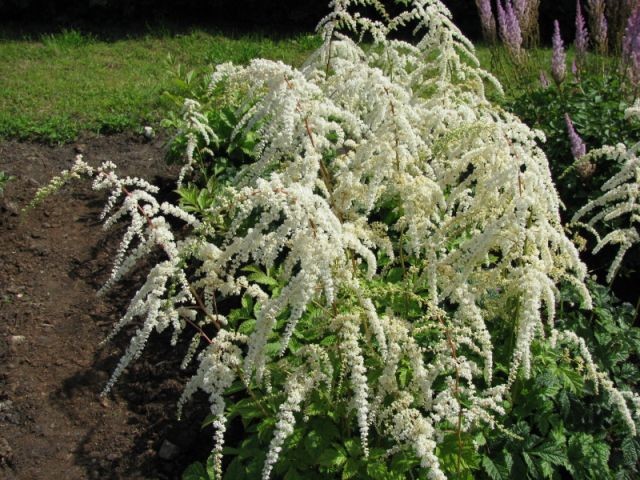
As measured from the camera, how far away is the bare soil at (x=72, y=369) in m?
4.12

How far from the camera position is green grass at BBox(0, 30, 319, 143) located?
7.58 metres

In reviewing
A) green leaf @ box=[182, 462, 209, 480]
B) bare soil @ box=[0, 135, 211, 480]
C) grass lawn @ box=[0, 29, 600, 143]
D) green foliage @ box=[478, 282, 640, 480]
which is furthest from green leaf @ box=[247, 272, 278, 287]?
grass lawn @ box=[0, 29, 600, 143]

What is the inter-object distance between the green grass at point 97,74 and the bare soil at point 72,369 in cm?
144

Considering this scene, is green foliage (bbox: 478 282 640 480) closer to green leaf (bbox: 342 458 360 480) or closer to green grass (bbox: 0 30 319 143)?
green leaf (bbox: 342 458 360 480)

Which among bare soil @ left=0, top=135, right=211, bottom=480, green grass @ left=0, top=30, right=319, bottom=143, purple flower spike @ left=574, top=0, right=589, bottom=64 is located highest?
purple flower spike @ left=574, top=0, right=589, bottom=64

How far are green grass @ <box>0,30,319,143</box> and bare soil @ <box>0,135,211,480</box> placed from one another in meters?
1.44

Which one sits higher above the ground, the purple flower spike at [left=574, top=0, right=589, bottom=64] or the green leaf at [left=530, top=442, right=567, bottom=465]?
the purple flower spike at [left=574, top=0, right=589, bottom=64]

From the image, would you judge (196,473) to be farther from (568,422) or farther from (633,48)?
(633,48)

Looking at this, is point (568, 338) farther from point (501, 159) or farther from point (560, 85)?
point (560, 85)

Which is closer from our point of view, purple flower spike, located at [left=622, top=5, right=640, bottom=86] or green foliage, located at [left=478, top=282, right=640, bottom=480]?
green foliage, located at [left=478, top=282, right=640, bottom=480]

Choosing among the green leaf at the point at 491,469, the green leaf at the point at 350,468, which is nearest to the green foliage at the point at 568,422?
the green leaf at the point at 491,469

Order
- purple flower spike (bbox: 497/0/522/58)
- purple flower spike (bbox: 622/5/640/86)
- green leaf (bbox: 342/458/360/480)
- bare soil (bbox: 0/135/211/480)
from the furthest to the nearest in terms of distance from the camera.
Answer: purple flower spike (bbox: 497/0/522/58) → purple flower spike (bbox: 622/5/640/86) → bare soil (bbox: 0/135/211/480) → green leaf (bbox: 342/458/360/480)

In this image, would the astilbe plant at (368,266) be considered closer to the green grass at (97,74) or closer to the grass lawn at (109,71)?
the grass lawn at (109,71)

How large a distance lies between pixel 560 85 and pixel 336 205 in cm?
397
